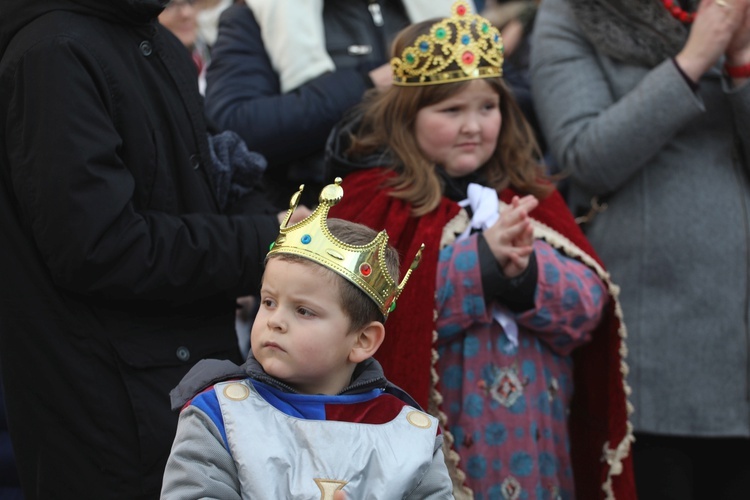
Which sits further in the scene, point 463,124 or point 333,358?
point 463,124

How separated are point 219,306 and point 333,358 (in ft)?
2.43

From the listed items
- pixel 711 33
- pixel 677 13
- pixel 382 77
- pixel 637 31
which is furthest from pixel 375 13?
pixel 711 33

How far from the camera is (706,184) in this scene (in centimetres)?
355

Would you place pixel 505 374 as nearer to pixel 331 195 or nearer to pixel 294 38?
pixel 331 195

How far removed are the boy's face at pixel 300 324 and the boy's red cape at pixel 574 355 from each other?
71 centimetres

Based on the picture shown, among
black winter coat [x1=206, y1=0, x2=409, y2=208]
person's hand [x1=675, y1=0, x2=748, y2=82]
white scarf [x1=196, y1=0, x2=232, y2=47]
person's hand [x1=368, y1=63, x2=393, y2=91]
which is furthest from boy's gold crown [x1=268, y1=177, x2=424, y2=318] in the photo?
white scarf [x1=196, y1=0, x2=232, y2=47]

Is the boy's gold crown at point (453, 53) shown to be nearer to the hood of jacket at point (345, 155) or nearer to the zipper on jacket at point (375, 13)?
the hood of jacket at point (345, 155)

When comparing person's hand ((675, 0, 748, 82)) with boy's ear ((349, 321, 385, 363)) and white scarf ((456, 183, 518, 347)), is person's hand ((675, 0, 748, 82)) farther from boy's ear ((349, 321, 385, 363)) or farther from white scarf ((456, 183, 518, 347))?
boy's ear ((349, 321, 385, 363))

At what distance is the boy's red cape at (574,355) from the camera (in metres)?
3.04

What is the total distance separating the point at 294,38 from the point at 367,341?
162cm

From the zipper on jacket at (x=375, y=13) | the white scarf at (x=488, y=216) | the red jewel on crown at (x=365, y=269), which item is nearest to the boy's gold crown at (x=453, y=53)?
the white scarf at (x=488, y=216)

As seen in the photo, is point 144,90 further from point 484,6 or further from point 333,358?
point 484,6

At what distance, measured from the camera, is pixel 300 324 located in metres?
2.29

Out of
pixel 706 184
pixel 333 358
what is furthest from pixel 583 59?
pixel 333 358
